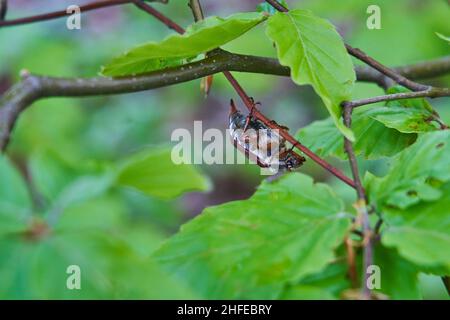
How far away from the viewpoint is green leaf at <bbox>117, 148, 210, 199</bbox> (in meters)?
0.83

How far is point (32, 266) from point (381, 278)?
1.06 feet

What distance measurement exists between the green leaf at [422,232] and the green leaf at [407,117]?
176mm

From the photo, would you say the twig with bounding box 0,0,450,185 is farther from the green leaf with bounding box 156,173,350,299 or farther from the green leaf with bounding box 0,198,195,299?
the green leaf with bounding box 0,198,195,299

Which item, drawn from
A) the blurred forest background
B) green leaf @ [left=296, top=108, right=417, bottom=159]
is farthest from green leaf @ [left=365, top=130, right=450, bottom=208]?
the blurred forest background

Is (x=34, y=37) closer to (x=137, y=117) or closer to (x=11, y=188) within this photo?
(x=137, y=117)

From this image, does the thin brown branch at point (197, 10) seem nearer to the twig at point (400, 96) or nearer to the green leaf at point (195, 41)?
the green leaf at point (195, 41)

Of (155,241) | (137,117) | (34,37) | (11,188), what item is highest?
(34,37)

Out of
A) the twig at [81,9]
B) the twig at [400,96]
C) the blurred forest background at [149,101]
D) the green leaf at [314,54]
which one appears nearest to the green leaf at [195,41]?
the green leaf at [314,54]

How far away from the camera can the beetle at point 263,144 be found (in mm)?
815

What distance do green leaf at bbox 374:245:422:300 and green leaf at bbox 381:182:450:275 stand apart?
0.02 meters

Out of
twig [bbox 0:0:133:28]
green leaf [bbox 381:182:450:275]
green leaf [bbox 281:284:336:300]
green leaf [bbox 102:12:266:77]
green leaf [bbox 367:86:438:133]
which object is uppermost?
twig [bbox 0:0:133:28]

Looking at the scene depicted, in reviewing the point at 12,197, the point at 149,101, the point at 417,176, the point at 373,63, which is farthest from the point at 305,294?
the point at 149,101

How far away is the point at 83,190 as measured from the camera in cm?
75
